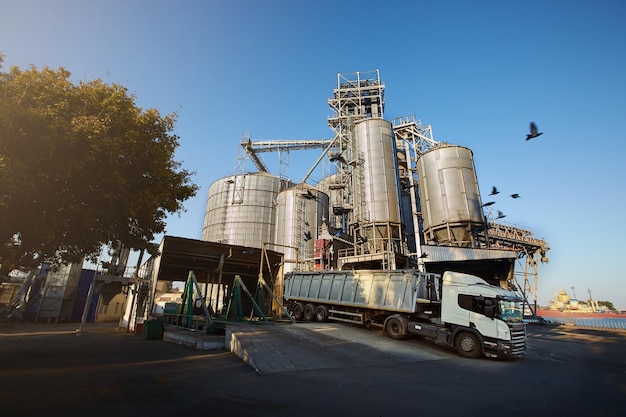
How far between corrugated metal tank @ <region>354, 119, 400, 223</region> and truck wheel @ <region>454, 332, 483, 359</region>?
18.7m

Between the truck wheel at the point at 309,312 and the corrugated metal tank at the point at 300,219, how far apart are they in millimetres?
16606

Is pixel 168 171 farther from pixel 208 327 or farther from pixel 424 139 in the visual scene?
pixel 424 139

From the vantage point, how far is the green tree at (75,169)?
9.02 m

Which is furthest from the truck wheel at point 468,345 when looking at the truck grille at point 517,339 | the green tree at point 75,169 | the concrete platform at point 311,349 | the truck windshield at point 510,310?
the green tree at point 75,169

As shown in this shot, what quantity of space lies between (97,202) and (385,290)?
45.1 feet

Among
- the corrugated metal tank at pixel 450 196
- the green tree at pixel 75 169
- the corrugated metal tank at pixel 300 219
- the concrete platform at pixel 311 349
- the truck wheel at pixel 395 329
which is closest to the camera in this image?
A: the green tree at pixel 75 169

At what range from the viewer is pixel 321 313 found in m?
19.8

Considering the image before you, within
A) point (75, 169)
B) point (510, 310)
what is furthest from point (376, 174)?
point (75, 169)

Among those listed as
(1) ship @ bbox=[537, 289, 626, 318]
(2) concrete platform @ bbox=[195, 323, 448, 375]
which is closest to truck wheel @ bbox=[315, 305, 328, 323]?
(2) concrete platform @ bbox=[195, 323, 448, 375]

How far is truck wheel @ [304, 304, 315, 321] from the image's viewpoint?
2067 centimetres

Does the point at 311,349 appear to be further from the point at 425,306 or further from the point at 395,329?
the point at 425,306

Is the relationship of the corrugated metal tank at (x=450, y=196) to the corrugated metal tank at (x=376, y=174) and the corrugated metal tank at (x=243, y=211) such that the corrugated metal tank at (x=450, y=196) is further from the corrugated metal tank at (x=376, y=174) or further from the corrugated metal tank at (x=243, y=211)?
the corrugated metal tank at (x=243, y=211)

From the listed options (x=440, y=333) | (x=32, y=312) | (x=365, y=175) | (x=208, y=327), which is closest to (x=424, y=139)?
(x=365, y=175)

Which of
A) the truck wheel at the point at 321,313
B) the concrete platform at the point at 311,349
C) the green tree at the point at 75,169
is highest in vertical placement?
the green tree at the point at 75,169
